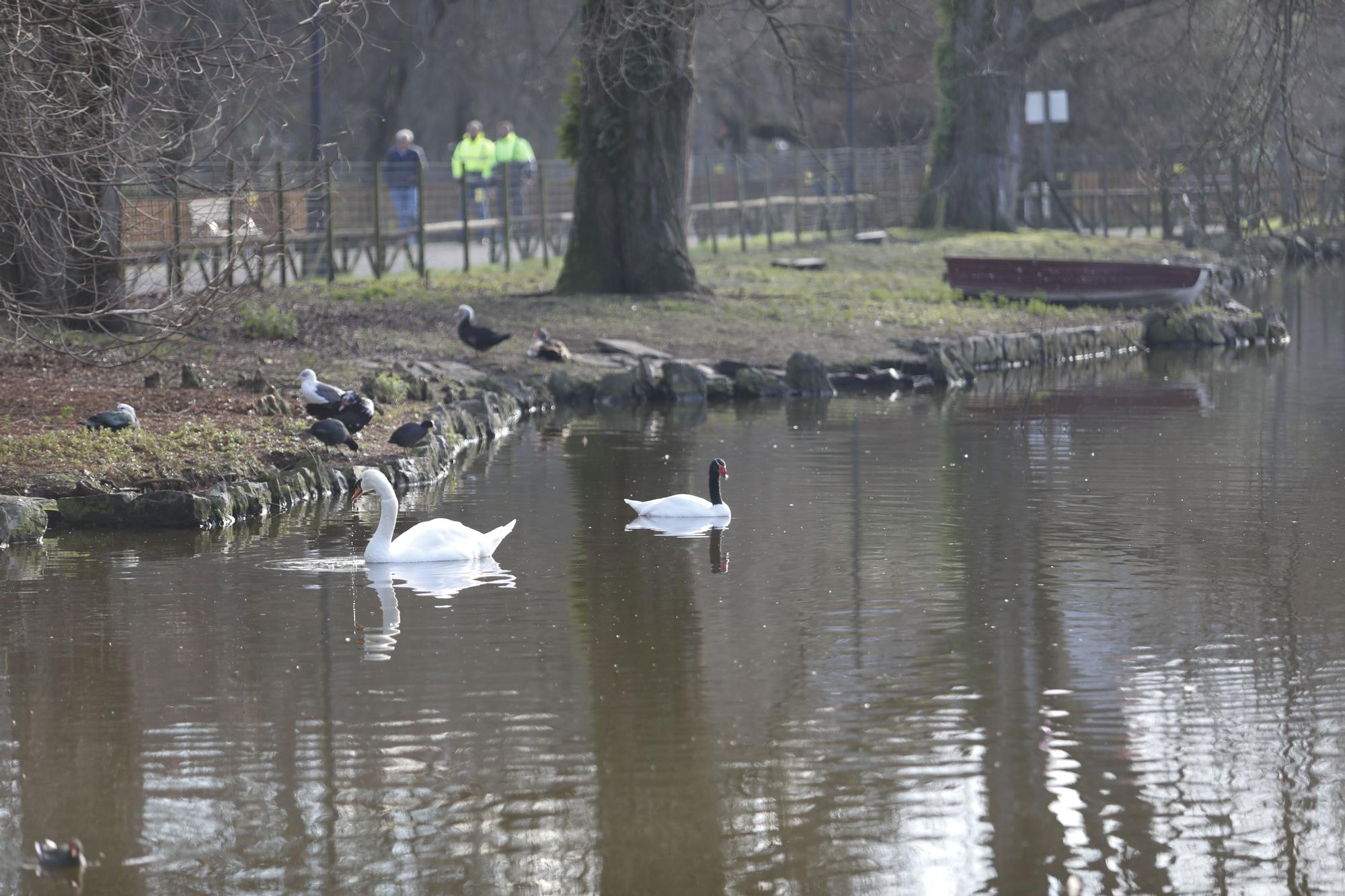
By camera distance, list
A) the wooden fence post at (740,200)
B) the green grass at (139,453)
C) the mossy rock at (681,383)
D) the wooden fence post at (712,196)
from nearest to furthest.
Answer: the green grass at (139,453)
the mossy rock at (681,383)
the wooden fence post at (712,196)
the wooden fence post at (740,200)

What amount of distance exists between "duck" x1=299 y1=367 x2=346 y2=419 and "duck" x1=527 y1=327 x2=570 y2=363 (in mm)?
5110

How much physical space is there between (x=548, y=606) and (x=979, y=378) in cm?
1322

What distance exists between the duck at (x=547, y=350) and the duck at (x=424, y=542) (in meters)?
9.36

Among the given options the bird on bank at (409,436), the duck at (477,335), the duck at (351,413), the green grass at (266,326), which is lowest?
the bird on bank at (409,436)

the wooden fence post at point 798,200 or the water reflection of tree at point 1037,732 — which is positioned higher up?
the wooden fence post at point 798,200

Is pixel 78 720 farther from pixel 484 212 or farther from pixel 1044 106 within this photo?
pixel 1044 106

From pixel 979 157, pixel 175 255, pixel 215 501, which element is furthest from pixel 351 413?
pixel 979 157

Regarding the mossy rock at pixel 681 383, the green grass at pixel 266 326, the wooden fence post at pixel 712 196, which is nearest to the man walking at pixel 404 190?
the wooden fence post at pixel 712 196

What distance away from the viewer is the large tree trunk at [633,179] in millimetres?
24828

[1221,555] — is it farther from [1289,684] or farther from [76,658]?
[76,658]

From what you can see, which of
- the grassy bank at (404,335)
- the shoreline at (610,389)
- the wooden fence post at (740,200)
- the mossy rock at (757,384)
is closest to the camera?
the shoreline at (610,389)

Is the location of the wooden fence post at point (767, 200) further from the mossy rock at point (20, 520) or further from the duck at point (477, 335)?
the mossy rock at point (20, 520)

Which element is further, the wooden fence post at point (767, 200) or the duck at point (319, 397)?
the wooden fence post at point (767, 200)

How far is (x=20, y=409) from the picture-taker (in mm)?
15125
